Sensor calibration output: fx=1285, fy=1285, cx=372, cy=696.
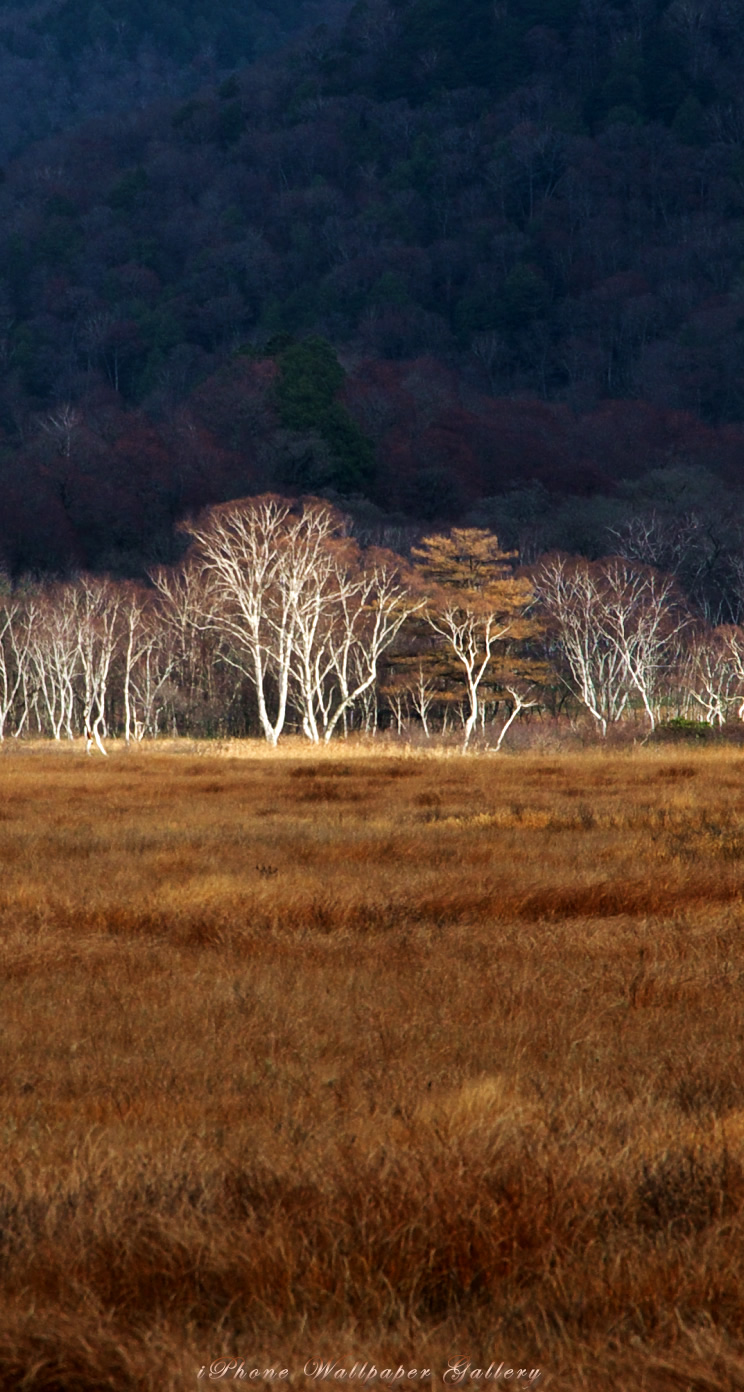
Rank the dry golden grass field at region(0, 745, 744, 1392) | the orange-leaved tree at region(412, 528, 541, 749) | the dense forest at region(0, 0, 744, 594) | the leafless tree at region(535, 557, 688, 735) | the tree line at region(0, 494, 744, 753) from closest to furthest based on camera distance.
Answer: the dry golden grass field at region(0, 745, 744, 1392) < the orange-leaved tree at region(412, 528, 541, 749) < the tree line at region(0, 494, 744, 753) < the leafless tree at region(535, 557, 688, 735) < the dense forest at region(0, 0, 744, 594)

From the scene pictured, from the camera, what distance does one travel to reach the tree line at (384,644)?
2404 inches

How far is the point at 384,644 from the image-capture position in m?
62.8

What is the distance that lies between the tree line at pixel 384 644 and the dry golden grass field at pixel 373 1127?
1806 inches

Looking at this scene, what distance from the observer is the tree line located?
6106 cm

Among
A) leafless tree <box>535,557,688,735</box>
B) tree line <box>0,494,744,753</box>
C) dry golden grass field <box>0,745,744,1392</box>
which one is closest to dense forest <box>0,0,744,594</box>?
leafless tree <box>535,557,688,735</box>

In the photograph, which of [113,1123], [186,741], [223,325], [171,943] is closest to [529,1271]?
[113,1123]

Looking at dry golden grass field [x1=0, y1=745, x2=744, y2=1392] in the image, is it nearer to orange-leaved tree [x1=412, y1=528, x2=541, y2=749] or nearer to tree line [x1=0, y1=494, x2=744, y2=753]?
tree line [x1=0, y1=494, x2=744, y2=753]

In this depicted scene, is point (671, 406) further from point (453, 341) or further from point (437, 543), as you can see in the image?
point (437, 543)

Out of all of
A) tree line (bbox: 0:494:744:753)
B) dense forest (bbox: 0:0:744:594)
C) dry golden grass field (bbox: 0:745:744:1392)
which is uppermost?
dense forest (bbox: 0:0:744:594)

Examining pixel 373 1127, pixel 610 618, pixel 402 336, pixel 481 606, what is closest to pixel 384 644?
pixel 481 606

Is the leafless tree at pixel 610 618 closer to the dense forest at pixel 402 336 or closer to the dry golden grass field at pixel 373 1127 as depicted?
the dense forest at pixel 402 336

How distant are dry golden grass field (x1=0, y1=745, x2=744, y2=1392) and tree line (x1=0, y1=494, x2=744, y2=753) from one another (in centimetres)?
4587

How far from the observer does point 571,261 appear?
172 meters

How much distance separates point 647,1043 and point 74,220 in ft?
625
